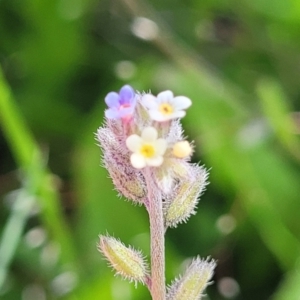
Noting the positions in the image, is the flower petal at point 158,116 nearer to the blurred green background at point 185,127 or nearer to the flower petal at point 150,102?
the flower petal at point 150,102

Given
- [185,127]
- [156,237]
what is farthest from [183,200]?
[185,127]

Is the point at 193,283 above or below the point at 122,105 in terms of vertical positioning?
below

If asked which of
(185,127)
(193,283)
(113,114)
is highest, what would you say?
(185,127)

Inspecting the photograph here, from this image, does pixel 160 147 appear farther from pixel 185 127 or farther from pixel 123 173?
pixel 185 127

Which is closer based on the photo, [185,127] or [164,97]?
[164,97]

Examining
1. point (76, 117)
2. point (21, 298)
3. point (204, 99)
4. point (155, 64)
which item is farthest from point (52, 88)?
point (21, 298)

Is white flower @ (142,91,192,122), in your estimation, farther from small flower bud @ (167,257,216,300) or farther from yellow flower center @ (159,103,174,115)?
small flower bud @ (167,257,216,300)
